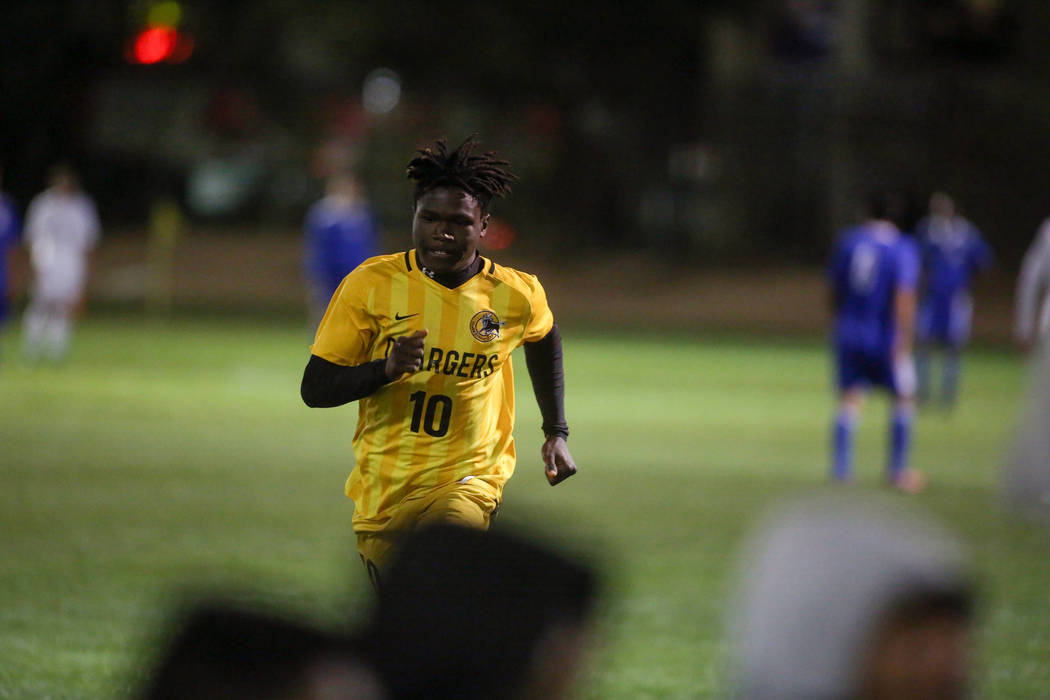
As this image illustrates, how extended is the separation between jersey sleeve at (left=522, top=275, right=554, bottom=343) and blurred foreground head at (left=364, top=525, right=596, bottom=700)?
11.9 feet

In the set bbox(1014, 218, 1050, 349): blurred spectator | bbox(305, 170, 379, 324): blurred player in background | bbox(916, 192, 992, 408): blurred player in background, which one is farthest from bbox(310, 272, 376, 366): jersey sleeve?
bbox(305, 170, 379, 324): blurred player in background

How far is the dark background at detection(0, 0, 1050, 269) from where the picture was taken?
41.9m

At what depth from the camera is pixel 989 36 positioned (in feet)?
74.3

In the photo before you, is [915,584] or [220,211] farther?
[220,211]

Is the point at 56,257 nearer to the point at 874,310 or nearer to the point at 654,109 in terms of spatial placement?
the point at 874,310

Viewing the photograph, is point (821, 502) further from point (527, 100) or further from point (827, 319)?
point (527, 100)

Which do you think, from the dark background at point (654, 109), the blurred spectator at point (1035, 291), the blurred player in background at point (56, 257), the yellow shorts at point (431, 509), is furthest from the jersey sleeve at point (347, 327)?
the dark background at point (654, 109)

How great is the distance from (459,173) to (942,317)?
16.7 metres

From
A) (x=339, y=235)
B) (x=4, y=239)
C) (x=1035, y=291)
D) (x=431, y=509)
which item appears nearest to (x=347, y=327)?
(x=431, y=509)

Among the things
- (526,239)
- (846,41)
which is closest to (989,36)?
(846,41)

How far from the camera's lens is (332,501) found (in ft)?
38.9

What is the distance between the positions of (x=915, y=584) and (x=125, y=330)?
92.2 feet

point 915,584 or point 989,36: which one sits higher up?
point 989,36

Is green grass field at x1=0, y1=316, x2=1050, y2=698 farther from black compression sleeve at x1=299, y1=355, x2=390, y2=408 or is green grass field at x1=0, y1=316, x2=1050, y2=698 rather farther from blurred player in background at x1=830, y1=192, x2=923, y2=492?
blurred player in background at x1=830, y1=192, x2=923, y2=492
